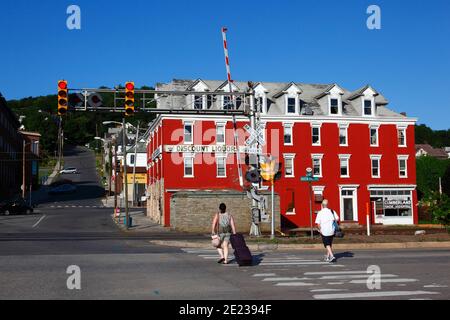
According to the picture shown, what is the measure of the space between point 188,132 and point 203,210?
10336 millimetres

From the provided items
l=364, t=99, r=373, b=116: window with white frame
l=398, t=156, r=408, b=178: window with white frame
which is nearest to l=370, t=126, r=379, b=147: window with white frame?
l=364, t=99, r=373, b=116: window with white frame

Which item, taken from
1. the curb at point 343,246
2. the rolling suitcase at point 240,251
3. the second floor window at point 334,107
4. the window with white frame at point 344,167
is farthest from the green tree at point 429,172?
the rolling suitcase at point 240,251

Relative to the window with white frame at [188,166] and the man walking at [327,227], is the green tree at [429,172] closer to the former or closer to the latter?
the window with white frame at [188,166]

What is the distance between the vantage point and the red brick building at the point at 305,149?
170 ft

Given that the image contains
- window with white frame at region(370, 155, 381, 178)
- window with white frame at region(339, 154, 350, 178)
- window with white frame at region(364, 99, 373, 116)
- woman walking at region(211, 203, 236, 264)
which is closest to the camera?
woman walking at region(211, 203, 236, 264)

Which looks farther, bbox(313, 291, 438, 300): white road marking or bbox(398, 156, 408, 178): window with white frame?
bbox(398, 156, 408, 178): window with white frame

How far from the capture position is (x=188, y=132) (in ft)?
170

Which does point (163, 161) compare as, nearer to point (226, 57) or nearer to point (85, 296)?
point (226, 57)

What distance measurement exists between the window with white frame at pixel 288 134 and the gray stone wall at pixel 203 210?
38.1 feet

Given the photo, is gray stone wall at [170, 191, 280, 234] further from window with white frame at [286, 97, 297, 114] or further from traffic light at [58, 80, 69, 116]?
traffic light at [58, 80, 69, 116]

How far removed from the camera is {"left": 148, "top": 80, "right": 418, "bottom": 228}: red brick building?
170 feet

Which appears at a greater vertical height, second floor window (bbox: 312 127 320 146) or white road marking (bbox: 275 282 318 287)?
second floor window (bbox: 312 127 320 146)

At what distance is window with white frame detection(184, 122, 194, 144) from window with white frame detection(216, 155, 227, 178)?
2913mm

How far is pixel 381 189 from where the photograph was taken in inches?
2228
